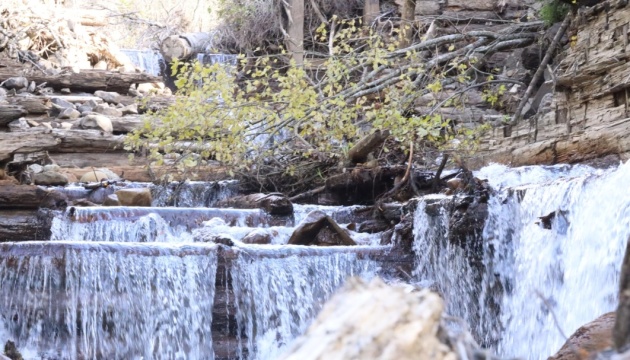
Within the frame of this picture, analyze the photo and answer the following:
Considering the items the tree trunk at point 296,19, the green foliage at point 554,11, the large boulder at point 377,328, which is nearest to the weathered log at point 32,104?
the tree trunk at point 296,19

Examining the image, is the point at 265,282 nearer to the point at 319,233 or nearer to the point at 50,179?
the point at 319,233

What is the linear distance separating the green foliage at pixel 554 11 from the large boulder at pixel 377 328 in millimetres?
9022

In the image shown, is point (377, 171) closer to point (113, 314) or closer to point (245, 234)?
Answer: point (245, 234)

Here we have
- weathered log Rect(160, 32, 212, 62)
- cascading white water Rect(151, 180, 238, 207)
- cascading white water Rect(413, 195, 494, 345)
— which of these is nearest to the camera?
cascading white water Rect(413, 195, 494, 345)

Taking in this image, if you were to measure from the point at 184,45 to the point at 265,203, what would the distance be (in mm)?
11229

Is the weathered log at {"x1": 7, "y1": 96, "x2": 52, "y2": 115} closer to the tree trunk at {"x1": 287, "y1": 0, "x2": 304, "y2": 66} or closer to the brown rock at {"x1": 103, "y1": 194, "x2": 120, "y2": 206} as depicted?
the brown rock at {"x1": 103, "y1": 194, "x2": 120, "y2": 206}

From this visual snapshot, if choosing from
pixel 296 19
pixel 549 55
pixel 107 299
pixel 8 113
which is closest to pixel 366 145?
pixel 549 55

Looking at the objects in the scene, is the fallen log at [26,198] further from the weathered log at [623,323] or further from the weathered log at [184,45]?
the weathered log at [184,45]

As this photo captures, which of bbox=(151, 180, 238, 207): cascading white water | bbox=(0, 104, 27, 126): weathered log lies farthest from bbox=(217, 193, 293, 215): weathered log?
bbox=(0, 104, 27, 126): weathered log

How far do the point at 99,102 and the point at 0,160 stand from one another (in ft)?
23.0

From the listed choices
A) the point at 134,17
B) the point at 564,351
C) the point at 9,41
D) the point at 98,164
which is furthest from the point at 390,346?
the point at 134,17

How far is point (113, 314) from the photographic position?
661cm

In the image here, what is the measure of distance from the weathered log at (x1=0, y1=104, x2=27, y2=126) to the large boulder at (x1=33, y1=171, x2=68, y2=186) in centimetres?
102

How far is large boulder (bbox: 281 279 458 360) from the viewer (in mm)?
1500
